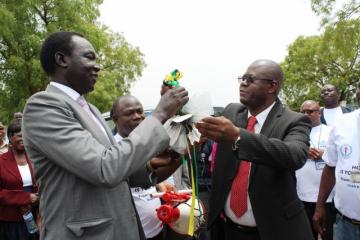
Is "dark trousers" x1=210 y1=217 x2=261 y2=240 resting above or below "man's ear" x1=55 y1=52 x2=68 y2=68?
below

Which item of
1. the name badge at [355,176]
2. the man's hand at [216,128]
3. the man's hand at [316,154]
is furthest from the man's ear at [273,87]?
the man's hand at [316,154]

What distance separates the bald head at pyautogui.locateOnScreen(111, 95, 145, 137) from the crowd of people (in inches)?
0.4

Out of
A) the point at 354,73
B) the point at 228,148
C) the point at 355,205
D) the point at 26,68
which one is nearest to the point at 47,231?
the point at 228,148

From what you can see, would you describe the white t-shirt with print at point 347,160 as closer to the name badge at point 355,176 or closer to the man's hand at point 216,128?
the name badge at point 355,176

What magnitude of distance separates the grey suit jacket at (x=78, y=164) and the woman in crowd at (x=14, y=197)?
2817 mm

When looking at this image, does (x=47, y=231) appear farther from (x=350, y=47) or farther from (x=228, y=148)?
(x=350, y=47)

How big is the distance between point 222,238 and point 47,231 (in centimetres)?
153

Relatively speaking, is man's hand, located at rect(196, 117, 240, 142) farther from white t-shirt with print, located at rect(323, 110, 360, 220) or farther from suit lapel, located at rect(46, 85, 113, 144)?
white t-shirt with print, located at rect(323, 110, 360, 220)

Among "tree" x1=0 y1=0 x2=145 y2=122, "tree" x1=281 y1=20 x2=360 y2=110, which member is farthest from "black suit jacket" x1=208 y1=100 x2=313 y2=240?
"tree" x1=281 y1=20 x2=360 y2=110

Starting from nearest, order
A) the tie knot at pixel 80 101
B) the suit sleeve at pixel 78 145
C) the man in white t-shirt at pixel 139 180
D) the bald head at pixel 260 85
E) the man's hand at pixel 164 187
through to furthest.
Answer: the suit sleeve at pixel 78 145
the tie knot at pixel 80 101
the man in white t-shirt at pixel 139 180
the bald head at pixel 260 85
the man's hand at pixel 164 187

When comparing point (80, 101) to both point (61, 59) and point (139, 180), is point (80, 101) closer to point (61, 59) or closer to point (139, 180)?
point (61, 59)

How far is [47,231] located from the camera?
1.93 meters

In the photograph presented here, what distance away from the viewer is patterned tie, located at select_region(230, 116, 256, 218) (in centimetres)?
284

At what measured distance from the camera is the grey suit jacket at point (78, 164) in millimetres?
1787
